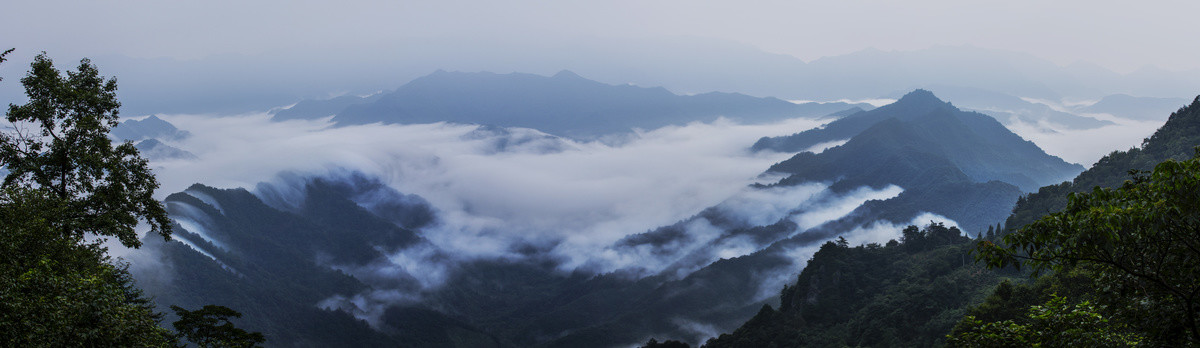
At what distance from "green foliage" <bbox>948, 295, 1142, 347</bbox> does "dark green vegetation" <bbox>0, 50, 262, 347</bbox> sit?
19532mm

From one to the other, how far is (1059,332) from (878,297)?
80787 millimetres

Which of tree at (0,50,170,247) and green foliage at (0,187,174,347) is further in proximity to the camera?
tree at (0,50,170,247)

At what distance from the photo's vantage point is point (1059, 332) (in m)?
14.7

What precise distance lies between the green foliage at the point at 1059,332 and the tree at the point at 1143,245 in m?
0.51

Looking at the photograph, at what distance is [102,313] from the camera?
15.0m

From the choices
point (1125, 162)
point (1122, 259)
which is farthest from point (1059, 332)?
point (1125, 162)

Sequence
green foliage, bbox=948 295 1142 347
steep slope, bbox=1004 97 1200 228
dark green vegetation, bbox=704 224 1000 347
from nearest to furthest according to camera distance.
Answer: green foliage, bbox=948 295 1142 347
dark green vegetation, bbox=704 224 1000 347
steep slope, bbox=1004 97 1200 228

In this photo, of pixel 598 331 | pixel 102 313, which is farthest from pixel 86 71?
pixel 598 331

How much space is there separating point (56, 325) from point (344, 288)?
196057 millimetres

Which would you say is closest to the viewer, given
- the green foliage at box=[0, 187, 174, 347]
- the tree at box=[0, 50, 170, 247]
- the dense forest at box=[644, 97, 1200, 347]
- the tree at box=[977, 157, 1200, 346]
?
the tree at box=[977, 157, 1200, 346]

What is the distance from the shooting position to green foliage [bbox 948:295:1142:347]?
13.7 m

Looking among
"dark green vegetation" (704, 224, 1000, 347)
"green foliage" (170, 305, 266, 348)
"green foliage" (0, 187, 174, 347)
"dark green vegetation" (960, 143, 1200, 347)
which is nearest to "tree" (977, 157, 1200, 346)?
"dark green vegetation" (960, 143, 1200, 347)

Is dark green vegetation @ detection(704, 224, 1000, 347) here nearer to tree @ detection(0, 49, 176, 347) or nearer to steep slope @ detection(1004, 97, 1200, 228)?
steep slope @ detection(1004, 97, 1200, 228)

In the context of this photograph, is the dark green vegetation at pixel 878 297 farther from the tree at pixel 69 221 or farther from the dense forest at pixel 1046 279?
the tree at pixel 69 221
